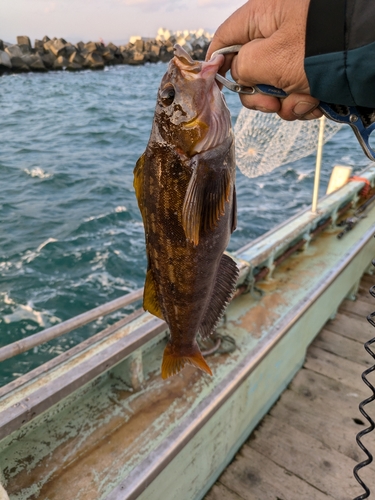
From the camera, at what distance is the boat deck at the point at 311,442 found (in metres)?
3.44

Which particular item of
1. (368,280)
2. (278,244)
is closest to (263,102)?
(278,244)

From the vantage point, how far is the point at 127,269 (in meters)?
8.14

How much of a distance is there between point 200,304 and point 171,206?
18.3 inches

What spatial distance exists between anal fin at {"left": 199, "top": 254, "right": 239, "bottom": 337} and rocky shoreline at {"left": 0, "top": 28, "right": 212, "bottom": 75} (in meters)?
40.3

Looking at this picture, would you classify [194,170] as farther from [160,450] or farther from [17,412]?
[160,450]

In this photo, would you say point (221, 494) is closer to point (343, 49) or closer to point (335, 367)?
point (335, 367)

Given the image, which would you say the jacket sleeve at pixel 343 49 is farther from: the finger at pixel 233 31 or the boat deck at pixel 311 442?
the boat deck at pixel 311 442

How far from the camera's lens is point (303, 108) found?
5.32 feet

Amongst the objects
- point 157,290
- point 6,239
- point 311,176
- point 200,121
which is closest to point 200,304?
point 157,290

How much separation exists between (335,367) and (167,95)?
4021 millimetres

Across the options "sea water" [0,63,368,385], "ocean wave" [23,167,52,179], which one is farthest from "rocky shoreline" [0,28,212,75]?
"ocean wave" [23,167,52,179]

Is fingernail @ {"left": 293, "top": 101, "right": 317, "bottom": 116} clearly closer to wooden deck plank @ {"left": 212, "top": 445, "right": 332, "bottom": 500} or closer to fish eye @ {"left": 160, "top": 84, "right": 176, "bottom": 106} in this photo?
fish eye @ {"left": 160, "top": 84, "right": 176, "bottom": 106}

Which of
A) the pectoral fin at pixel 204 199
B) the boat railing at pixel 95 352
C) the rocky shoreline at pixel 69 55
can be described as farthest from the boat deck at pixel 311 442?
the rocky shoreline at pixel 69 55

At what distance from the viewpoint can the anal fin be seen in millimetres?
1839
